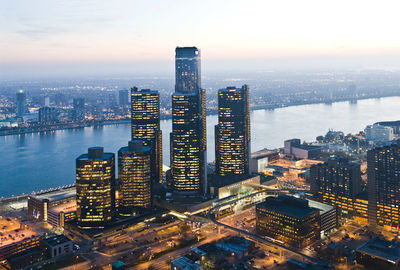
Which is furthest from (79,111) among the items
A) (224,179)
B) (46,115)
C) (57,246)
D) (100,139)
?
(57,246)

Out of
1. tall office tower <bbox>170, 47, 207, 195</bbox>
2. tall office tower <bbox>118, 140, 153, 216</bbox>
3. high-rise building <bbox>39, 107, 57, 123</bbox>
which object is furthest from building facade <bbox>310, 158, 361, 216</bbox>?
high-rise building <bbox>39, 107, 57, 123</bbox>

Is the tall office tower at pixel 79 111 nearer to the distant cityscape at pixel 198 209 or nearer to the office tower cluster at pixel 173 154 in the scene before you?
the distant cityscape at pixel 198 209

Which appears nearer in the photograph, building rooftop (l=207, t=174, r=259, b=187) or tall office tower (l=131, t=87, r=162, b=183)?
building rooftop (l=207, t=174, r=259, b=187)

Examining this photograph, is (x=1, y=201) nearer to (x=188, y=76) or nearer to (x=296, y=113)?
(x=188, y=76)

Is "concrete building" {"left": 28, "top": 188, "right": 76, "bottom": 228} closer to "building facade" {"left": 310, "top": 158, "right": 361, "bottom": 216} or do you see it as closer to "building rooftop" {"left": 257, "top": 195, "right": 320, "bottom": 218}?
"building rooftop" {"left": 257, "top": 195, "right": 320, "bottom": 218}

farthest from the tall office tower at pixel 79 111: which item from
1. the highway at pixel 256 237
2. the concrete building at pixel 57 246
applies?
the concrete building at pixel 57 246

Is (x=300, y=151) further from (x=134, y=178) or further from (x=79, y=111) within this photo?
(x=79, y=111)
